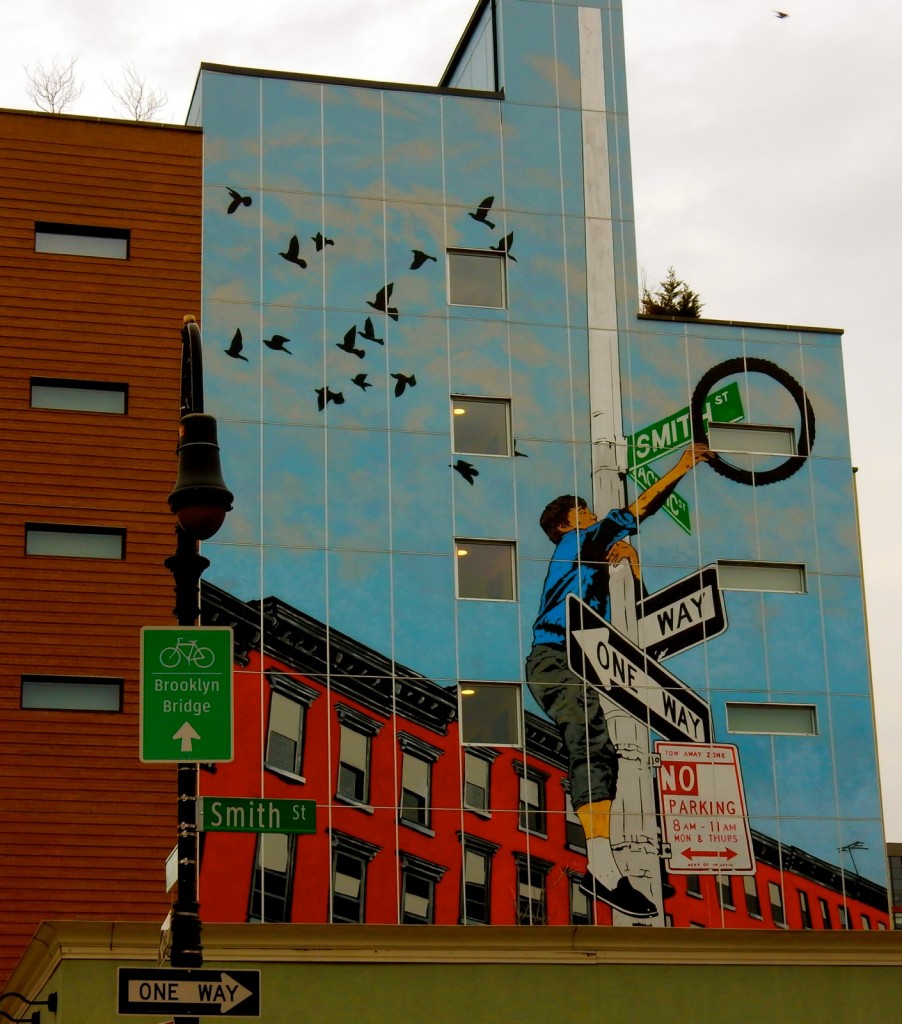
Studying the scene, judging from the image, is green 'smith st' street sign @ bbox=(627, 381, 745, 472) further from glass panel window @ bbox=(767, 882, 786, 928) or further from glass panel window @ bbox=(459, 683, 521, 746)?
glass panel window @ bbox=(767, 882, 786, 928)

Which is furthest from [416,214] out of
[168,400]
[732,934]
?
[732,934]

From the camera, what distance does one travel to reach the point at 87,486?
1448 inches

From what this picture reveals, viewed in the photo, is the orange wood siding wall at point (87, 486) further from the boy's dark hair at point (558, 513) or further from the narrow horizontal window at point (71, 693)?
the boy's dark hair at point (558, 513)

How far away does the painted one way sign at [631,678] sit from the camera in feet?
126

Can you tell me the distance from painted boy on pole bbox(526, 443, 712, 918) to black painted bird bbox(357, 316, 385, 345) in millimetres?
5337

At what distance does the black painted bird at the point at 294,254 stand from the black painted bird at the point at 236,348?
2217 millimetres

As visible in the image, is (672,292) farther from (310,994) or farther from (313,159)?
(310,994)

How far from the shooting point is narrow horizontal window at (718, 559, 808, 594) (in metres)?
39.9

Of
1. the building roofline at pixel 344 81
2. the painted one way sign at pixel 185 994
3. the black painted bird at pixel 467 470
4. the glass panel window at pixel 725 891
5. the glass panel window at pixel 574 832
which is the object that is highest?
the building roofline at pixel 344 81

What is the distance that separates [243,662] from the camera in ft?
120

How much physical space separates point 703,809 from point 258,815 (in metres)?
23.3

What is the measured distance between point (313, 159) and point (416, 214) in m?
2.64

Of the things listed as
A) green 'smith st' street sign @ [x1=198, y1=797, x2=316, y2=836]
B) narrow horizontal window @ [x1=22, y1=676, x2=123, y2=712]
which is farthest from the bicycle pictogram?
narrow horizontal window @ [x1=22, y1=676, x2=123, y2=712]

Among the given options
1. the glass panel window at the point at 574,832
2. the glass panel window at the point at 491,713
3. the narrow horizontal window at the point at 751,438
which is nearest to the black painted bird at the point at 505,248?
the narrow horizontal window at the point at 751,438
